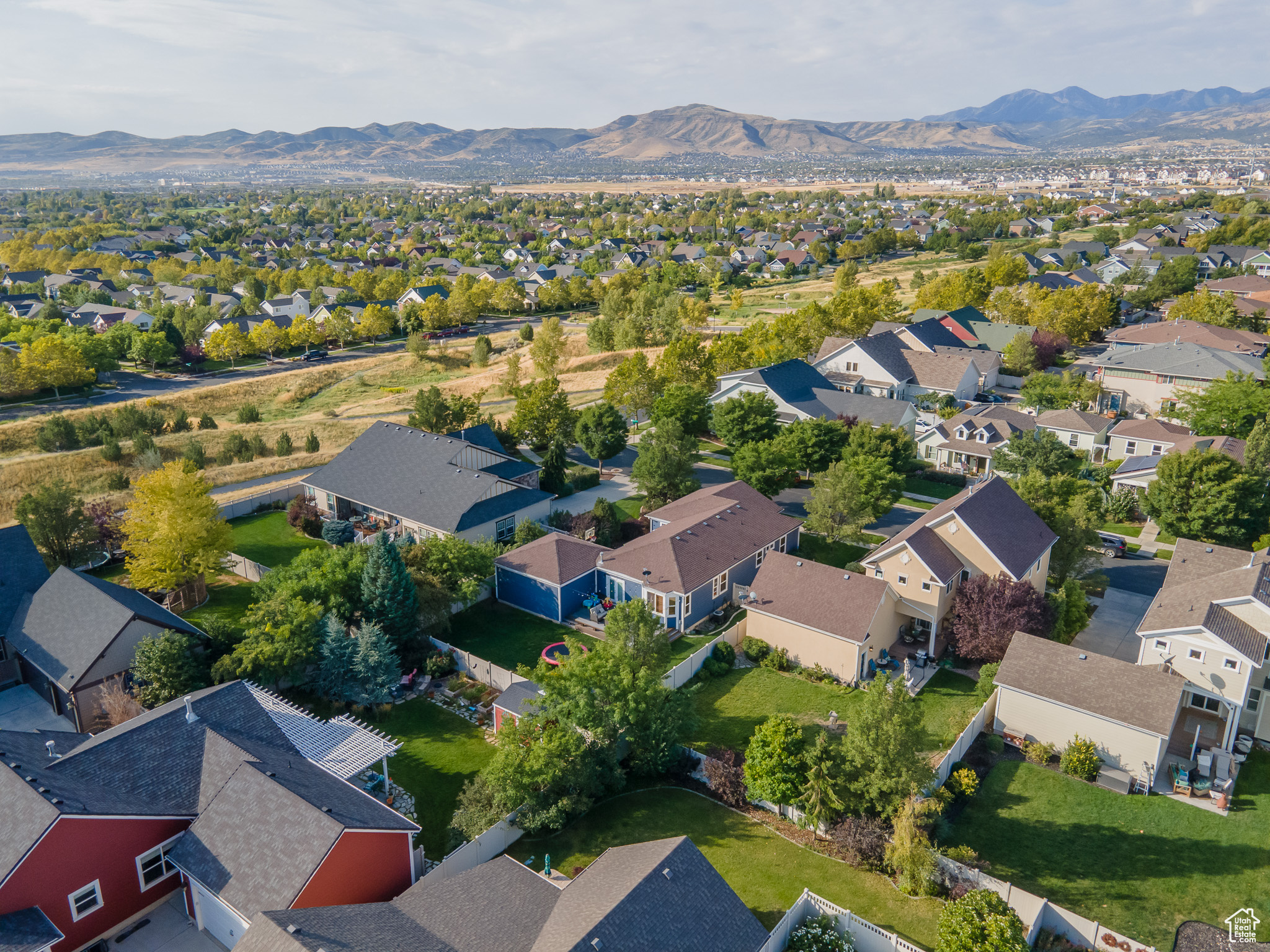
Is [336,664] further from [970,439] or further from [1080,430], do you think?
[1080,430]

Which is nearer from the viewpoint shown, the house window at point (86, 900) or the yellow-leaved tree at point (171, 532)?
the house window at point (86, 900)

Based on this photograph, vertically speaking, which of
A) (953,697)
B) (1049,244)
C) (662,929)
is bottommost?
(953,697)

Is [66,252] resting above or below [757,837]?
above

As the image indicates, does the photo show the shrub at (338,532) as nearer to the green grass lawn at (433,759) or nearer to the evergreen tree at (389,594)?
the evergreen tree at (389,594)

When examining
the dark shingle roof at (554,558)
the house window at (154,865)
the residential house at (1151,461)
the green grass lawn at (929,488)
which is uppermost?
the residential house at (1151,461)

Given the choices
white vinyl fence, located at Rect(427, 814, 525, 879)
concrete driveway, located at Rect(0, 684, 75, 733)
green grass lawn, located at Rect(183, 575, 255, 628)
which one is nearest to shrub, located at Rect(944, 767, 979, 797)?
white vinyl fence, located at Rect(427, 814, 525, 879)

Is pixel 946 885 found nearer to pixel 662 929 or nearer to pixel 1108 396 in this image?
pixel 662 929

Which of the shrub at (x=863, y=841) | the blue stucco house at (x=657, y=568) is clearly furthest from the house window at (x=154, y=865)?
the blue stucco house at (x=657, y=568)

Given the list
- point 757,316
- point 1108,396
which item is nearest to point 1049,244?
point 757,316
